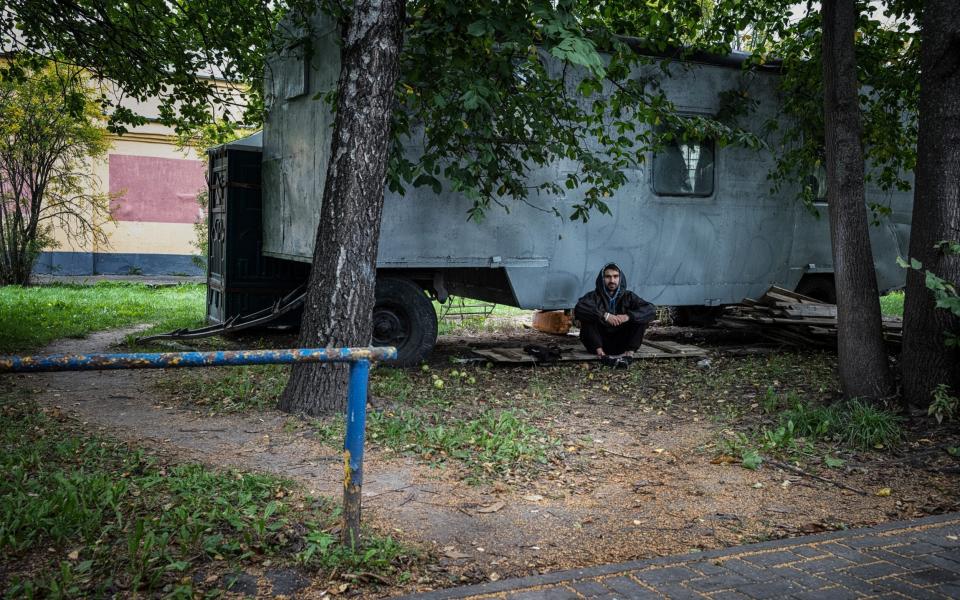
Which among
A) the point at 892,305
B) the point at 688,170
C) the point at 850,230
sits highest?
the point at 688,170

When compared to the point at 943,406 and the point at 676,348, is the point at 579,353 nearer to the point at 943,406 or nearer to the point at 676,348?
the point at 676,348

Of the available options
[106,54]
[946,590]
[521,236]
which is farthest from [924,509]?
[106,54]

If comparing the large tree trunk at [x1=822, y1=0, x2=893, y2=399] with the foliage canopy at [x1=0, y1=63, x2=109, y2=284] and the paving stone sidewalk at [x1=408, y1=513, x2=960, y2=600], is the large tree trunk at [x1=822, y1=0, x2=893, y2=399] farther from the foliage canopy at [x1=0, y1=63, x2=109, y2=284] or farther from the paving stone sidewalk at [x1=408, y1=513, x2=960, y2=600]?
the foliage canopy at [x1=0, y1=63, x2=109, y2=284]

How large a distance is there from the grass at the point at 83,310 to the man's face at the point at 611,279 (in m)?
6.19

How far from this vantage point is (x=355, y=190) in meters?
6.30

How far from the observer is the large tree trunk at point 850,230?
263 inches

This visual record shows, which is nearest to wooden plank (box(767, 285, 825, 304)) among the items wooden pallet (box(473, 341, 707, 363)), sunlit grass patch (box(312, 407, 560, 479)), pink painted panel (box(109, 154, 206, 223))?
wooden pallet (box(473, 341, 707, 363))

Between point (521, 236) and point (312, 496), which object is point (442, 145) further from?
→ point (312, 496)

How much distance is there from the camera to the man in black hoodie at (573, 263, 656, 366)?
950 centimetres

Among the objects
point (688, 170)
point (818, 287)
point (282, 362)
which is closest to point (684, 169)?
point (688, 170)

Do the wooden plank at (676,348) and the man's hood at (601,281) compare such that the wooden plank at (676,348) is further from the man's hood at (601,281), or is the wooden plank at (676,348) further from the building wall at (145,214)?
the building wall at (145,214)

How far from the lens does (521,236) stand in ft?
30.7

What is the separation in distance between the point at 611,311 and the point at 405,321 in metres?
2.34

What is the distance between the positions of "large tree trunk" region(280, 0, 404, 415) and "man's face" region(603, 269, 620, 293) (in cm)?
377
